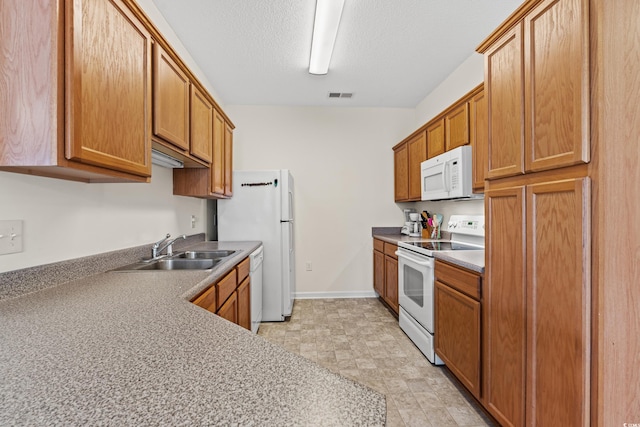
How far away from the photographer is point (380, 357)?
2455mm

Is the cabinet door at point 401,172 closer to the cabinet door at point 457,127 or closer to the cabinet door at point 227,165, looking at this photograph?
the cabinet door at point 457,127

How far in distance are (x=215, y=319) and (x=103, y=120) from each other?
921 mm

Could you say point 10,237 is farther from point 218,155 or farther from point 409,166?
point 409,166

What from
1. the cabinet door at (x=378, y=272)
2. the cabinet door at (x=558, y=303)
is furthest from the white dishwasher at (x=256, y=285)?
the cabinet door at (x=558, y=303)

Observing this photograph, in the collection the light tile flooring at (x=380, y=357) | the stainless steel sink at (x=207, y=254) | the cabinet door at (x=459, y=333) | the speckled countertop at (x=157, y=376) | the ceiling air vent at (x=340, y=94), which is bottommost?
the light tile flooring at (x=380, y=357)

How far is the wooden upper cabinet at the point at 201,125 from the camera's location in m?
2.20

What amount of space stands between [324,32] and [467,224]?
81.2 inches

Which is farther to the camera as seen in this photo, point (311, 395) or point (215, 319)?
point (215, 319)

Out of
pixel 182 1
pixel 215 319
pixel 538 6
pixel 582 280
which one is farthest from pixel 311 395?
pixel 182 1

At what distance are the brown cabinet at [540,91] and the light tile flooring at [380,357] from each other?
4.59ft

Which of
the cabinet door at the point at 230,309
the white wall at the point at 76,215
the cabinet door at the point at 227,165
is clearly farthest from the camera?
the cabinet door at the point at 227,165

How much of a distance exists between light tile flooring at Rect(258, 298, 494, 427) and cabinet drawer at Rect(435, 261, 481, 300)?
688mm

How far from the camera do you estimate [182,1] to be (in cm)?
217

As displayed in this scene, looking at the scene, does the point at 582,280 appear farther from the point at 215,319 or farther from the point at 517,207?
the point at 215,319
